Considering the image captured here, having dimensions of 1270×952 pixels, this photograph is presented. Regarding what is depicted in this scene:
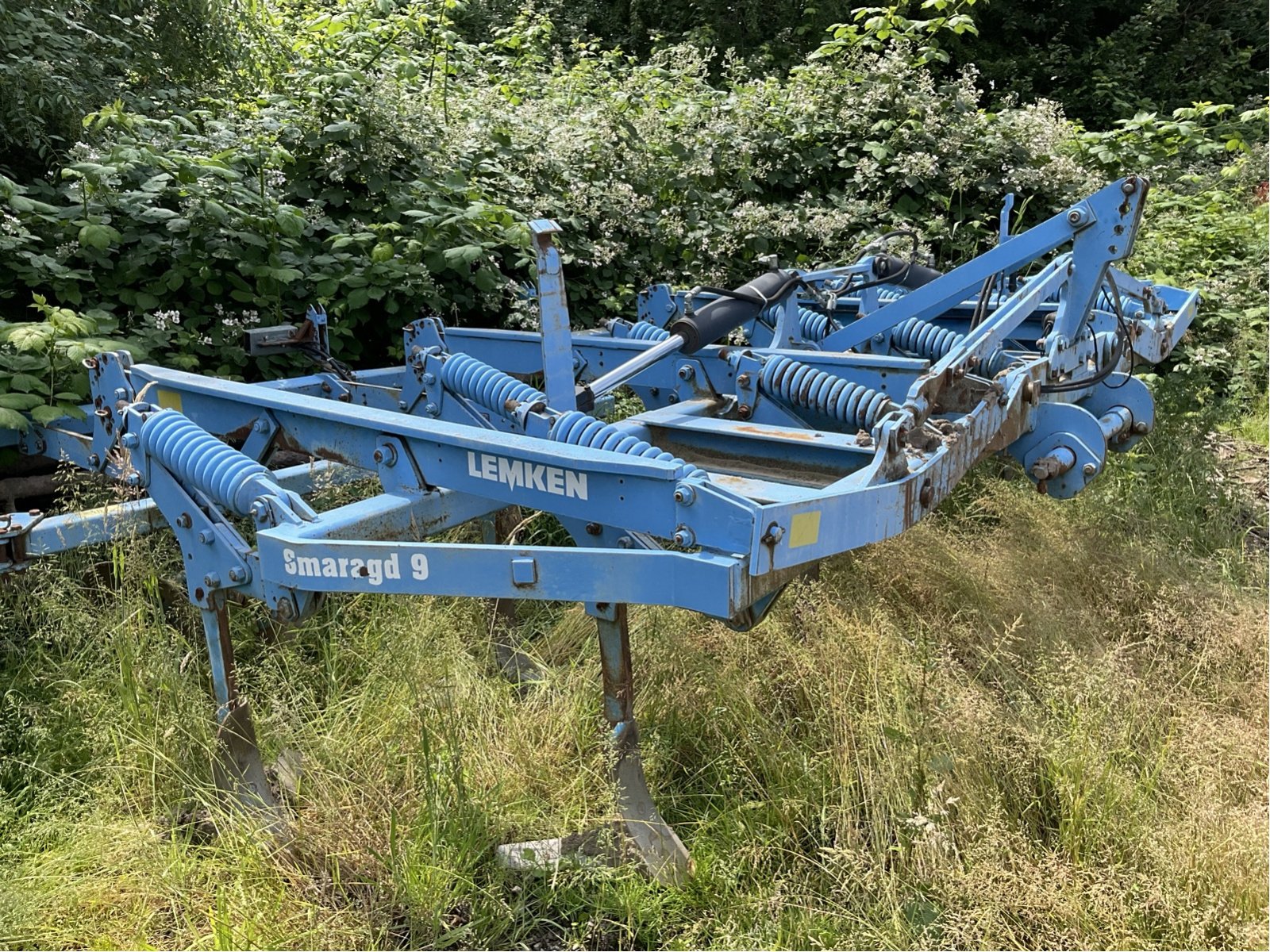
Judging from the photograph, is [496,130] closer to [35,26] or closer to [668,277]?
[668,277]

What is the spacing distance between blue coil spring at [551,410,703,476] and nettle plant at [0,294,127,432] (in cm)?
164

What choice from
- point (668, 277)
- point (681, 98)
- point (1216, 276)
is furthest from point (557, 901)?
point (1216, 276)

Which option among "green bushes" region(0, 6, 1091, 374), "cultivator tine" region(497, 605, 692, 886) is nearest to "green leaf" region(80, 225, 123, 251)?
"green bushes" region(0, 6, 1091, 374)

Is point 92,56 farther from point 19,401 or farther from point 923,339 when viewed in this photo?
point 923,339

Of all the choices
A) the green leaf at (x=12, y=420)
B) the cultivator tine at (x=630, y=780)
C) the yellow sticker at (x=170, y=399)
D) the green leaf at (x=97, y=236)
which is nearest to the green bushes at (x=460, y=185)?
the green leaf at (x=97, y=236)

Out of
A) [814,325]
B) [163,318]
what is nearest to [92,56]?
[163,318]

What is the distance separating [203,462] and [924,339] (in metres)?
3.21

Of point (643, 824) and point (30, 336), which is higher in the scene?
point (30, 336)

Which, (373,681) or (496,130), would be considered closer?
(373,681)

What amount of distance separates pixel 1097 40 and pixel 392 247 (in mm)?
14171

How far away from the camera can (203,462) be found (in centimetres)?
257

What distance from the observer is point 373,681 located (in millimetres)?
3264

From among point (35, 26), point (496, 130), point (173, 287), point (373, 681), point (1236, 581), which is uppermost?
point (35, 26)

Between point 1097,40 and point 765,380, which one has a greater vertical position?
point 1097,40
